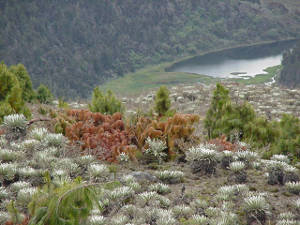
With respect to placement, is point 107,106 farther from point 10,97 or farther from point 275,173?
point 275,173

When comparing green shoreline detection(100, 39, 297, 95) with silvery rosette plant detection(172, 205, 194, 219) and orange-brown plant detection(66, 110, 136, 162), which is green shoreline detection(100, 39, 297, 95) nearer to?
orange-brown plant detection(66, 110, 136, 162)

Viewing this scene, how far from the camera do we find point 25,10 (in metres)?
161

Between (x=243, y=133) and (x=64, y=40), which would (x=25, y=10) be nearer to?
(x=64, y=40)

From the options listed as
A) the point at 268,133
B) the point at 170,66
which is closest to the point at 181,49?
the point at 170,66

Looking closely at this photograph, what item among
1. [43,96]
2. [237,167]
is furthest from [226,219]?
[43,96]

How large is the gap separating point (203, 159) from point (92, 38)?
174 meters

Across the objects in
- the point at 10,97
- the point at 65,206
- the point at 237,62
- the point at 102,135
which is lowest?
the point at 237,62

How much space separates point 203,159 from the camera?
747 centimetres

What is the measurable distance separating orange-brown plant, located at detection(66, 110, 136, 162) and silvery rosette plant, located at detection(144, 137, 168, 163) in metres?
0.38

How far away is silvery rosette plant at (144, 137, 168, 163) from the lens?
26.7ft

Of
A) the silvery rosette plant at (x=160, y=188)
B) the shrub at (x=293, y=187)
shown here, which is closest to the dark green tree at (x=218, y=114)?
the shrub at (x=293, y=187)

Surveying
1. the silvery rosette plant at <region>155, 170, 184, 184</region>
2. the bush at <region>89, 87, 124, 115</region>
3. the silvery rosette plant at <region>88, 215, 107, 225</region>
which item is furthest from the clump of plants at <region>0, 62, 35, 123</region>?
the silvery rosette plant at <region>88, 215, 107, 225</region>

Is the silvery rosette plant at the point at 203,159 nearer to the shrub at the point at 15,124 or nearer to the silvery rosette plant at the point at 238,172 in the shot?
the silvery rosette plant at the point at 238,172

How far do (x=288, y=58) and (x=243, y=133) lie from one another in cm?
10489
